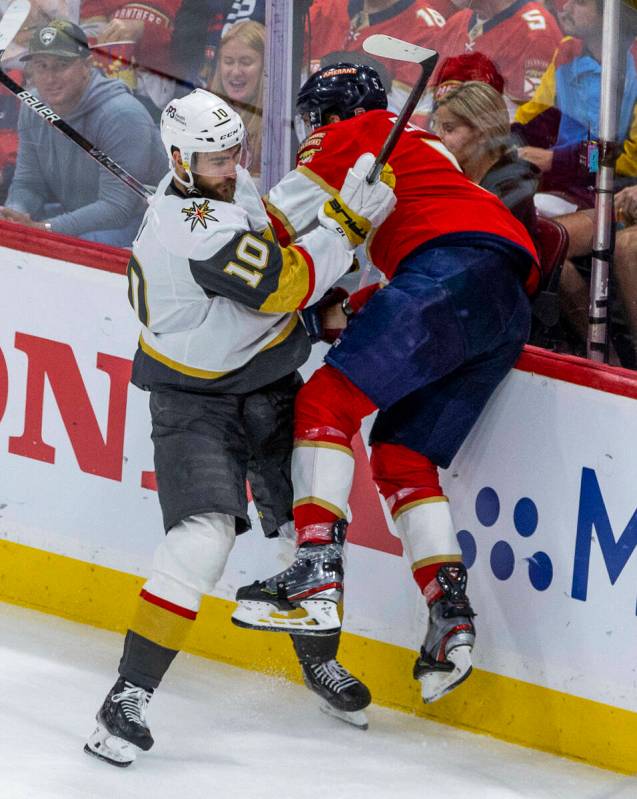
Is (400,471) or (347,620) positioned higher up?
(400,471)

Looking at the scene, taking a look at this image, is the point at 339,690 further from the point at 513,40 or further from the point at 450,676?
the point at 513,40

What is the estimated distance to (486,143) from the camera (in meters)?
3.33

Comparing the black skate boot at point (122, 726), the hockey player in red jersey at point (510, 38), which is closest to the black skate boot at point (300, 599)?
the black skate boot at point (122, 726)

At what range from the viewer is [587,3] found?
3141 mm

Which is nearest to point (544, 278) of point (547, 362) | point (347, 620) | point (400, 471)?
point (547, 362)

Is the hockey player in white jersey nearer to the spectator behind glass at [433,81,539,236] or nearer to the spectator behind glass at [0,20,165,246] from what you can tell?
the spectator behind glass at [433,81,539,236]

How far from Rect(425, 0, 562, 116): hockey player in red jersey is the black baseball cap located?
1125mm

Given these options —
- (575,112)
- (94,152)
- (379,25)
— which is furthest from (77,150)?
(575,112)

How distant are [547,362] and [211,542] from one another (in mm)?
712

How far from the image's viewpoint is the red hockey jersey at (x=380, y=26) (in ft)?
11.1

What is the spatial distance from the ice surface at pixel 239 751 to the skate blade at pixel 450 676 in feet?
0.52

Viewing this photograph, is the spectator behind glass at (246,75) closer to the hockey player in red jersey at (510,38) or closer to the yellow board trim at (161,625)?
the hockey player in red jersey at (510,38)

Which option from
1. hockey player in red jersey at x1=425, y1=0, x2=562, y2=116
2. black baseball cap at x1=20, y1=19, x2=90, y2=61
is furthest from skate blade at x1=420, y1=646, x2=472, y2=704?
black baseball cap at x1=20, y1=19, x2=90, y2=61

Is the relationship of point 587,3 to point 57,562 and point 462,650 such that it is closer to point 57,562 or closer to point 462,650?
point 462,650
